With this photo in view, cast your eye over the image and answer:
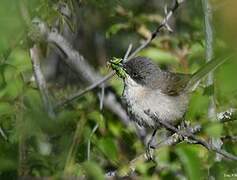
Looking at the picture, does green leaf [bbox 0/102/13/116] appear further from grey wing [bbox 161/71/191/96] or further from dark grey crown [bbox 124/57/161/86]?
grey wing [bbox 161/71/191/96]

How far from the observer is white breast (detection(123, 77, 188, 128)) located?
12.9 feet

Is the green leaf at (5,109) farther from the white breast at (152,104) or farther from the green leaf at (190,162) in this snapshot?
the green leaf at (190,162)

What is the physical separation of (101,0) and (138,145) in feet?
4.59

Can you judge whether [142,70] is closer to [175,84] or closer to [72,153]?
[175,84]

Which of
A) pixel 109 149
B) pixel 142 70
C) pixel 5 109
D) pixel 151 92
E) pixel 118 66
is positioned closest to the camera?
pixel 109 149

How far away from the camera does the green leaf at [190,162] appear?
1.83 meters

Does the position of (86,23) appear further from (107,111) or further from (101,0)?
(101,0)

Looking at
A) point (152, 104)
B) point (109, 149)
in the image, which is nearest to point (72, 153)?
point (109, 149)

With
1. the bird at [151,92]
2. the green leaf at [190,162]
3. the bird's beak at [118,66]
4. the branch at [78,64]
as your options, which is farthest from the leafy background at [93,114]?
the bird's beak at [118,66]

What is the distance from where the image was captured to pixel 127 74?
13.6ft

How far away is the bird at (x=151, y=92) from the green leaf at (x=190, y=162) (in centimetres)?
179

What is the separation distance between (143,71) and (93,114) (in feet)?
3.83

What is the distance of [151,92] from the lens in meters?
4.11

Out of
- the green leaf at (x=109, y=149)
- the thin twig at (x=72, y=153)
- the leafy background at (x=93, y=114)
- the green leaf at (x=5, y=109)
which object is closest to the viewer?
the leafy background at (x=93, y=114)
